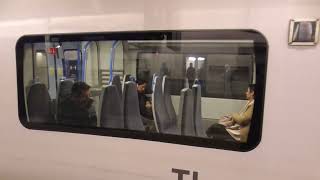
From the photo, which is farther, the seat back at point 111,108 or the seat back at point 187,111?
the seat back at point 111,108

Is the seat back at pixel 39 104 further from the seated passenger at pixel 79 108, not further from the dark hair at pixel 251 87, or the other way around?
the dark hair at pixel 251 87

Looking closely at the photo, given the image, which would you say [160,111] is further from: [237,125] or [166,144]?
[237,125]

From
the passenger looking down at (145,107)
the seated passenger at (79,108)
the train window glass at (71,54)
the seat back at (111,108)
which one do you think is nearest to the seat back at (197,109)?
the passenger looking down at (145,107)

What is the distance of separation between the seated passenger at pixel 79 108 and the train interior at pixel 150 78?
0.04 meters

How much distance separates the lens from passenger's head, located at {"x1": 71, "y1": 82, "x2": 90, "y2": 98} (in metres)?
2.05

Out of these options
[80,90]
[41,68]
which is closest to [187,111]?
[80,90]

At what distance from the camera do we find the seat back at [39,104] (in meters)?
2.15

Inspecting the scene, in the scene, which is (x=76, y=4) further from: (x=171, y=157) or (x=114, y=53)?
(x=171, y=157)

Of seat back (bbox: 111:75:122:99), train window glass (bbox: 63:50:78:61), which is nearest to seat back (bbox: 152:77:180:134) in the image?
seat back (bbox: 111:75:122:99)

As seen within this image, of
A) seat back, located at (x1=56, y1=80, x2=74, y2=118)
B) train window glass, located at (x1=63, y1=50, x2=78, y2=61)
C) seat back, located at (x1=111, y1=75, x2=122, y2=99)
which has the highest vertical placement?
train window glass, located at (x1=63, y1=50, x2=78, y2=61)

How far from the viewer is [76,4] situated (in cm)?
194

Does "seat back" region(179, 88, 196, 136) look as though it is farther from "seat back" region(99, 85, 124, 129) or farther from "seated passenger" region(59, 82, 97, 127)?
"seated passenger" region(59, 82, 97, 127)

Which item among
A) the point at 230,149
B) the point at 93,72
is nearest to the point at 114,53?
the point at 93,72

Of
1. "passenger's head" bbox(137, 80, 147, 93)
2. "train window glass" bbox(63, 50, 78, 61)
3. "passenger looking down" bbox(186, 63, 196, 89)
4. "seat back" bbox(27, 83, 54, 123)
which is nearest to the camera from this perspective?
"passenger looking down" bbox(186, 63, 196, 89)
